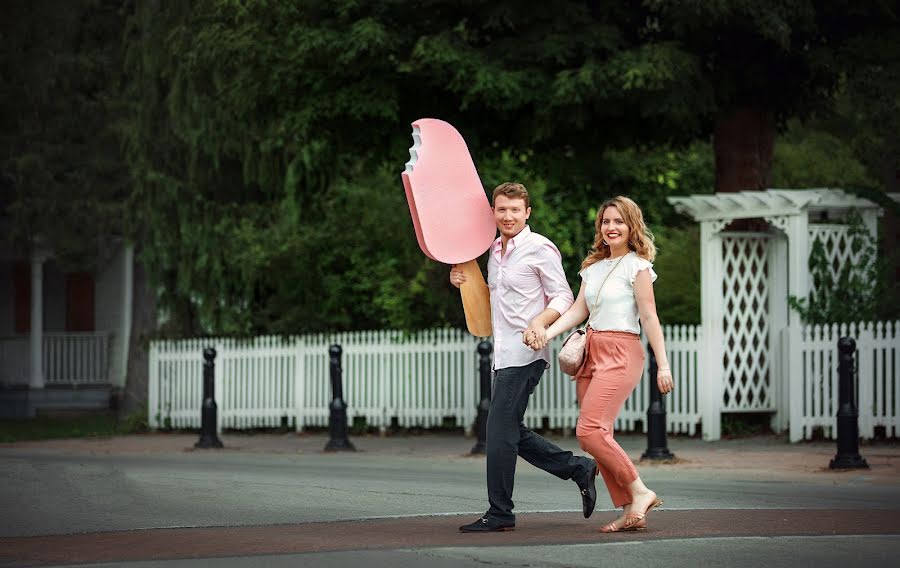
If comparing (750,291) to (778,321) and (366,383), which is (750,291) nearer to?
(778,321)

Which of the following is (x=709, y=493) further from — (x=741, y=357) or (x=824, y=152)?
(x=824, y=152)

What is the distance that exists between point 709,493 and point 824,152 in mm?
20253

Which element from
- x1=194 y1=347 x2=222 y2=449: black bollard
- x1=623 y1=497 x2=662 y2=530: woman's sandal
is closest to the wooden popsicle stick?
x1=623 y1=497 x2=662 y2=530: woman's sandal

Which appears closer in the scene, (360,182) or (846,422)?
(846,422)

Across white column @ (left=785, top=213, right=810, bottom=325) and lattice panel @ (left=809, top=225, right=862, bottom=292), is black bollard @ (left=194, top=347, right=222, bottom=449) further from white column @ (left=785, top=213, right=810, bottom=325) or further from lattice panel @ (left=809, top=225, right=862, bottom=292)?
lattice panel @ (left=809, top=225, right=862, bottom=292)

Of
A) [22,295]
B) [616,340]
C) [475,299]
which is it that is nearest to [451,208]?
[475,299]

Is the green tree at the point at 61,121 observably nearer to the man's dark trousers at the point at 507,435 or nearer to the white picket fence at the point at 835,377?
the white picket fence at the point at 835,377

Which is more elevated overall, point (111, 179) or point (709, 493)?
point (111, 179)

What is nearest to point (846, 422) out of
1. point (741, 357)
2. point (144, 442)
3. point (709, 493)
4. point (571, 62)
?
point (709, 493)

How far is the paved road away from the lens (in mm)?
7941

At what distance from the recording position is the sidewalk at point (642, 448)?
14227mm

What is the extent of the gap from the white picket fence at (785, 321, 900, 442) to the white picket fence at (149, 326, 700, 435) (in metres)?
1.38

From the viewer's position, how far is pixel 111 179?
96.6 ft

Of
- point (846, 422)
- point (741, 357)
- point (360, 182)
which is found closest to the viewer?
point (846, 422)
